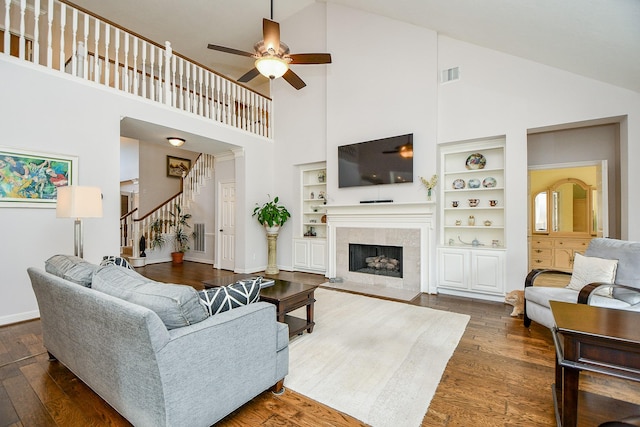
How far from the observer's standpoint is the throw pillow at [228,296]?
1640 millimetres

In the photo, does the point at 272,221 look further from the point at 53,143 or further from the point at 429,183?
the point at 53,143

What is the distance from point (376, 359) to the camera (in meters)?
2.40

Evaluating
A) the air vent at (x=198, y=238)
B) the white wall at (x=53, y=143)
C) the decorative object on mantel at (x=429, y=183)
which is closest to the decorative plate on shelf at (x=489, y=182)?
the decorative object on mantel at (x=429, y=183)

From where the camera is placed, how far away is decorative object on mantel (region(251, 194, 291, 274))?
598cm

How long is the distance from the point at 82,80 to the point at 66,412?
3.86 m

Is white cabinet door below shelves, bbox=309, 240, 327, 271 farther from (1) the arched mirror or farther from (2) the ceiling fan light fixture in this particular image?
(1) the arched mirror

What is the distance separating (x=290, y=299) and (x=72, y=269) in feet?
5.33

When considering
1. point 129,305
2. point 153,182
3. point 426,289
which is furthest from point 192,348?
point 153,182

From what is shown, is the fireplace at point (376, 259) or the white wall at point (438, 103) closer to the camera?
the white wall at point (438, 103)

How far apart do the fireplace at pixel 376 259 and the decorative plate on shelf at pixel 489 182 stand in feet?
5.41

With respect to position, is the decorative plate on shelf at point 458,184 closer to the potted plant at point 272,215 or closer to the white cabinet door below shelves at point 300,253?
the white cabinet door below shelves at point 300,253

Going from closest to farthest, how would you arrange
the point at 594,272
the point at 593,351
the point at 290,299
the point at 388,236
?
the point at 593,351 < the point at 290,299 < the point at 594,272 < the point at 388,236

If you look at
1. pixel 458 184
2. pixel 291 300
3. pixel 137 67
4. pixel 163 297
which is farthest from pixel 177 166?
pixel 163 297

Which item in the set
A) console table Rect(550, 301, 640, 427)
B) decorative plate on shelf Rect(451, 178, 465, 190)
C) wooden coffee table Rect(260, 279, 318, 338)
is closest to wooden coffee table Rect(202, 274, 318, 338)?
wooden coffee table Rect(260, 279, 318, 338)
